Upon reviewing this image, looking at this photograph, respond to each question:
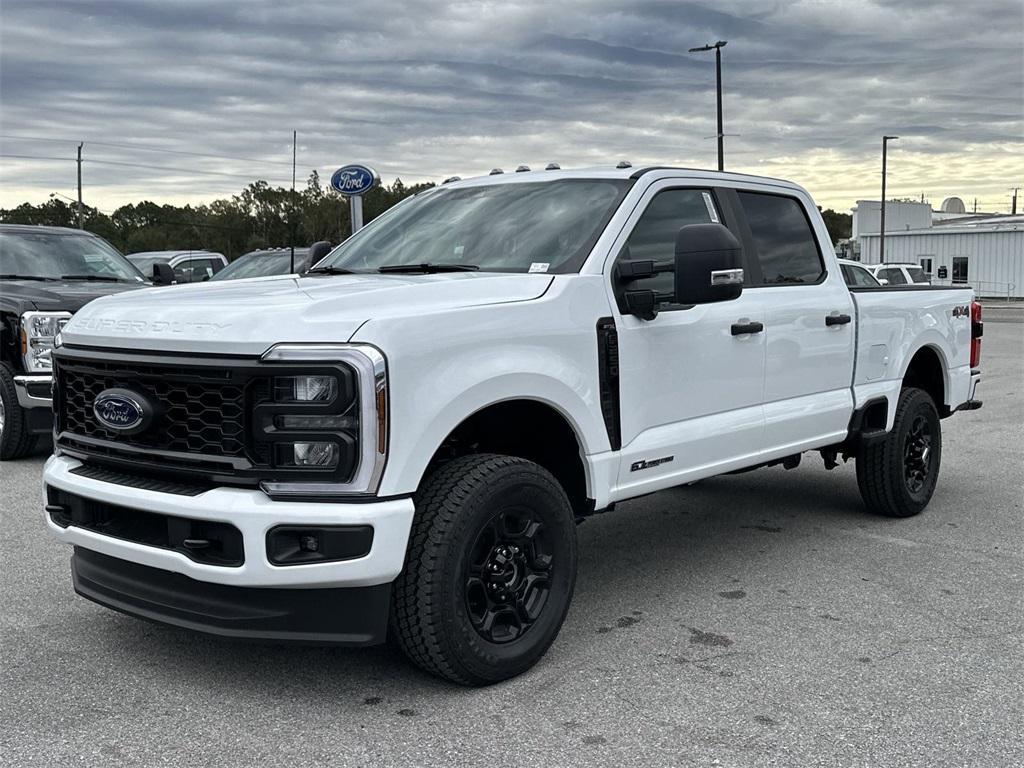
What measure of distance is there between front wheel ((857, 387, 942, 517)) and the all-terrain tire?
5.93 meters

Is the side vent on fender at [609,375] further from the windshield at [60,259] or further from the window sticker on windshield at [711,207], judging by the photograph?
the windshield at [60,259]

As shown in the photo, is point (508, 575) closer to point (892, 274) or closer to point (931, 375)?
point (931, 375)

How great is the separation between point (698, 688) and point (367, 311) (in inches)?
68.2

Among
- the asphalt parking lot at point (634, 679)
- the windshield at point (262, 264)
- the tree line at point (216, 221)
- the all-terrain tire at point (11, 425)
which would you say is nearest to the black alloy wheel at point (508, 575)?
the asphalt parking lot at point (634, 679)

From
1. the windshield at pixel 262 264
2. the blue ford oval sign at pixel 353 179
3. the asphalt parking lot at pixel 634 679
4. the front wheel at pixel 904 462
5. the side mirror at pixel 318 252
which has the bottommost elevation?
the asphalt parking lot at pixel 634 679

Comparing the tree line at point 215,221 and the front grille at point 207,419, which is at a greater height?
the tree line at point 215,221

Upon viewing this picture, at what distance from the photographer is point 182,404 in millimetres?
3641

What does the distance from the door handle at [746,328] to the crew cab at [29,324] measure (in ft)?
17.0

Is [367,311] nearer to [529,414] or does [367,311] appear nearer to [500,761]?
[529,414]

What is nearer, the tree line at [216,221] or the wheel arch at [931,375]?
the wheel arch at [931,375]

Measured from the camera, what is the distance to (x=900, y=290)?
6.45m

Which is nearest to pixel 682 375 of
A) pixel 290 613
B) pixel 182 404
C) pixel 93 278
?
pixel 290 613

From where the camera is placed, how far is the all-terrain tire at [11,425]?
26.9 feet

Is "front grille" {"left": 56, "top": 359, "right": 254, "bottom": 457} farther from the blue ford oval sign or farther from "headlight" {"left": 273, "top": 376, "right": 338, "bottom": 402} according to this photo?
the blue ford oval sign
